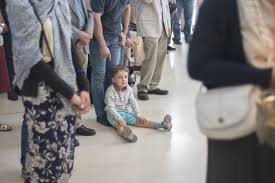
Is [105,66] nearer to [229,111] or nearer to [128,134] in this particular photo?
[128,134]

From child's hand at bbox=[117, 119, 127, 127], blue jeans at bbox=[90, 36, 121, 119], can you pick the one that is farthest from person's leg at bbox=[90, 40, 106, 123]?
child's hand at bbox=[117, 119, 127, 127]

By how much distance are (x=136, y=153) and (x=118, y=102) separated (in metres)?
0.60

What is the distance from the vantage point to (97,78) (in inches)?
133

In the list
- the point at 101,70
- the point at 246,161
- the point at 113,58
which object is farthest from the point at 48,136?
the point at 113,58

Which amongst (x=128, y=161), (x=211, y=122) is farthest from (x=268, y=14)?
(x=128, y=161)

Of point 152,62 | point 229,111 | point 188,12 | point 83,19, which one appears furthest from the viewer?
point 188,12

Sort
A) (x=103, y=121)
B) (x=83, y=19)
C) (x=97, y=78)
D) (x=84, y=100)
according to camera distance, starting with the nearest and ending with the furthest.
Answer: (x=84, y=100), (x=83, y=19), (x=97, y=78), (x=103, y=121)

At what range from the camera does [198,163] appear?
9.27ft

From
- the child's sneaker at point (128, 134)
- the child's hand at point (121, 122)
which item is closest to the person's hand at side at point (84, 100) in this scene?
the child's sneaker at point (128, 134)

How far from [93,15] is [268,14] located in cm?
208

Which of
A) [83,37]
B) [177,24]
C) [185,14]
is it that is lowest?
[177,24]

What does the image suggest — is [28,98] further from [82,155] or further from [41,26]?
[82,155]

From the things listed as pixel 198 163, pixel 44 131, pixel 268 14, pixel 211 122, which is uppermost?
pixel 268 14

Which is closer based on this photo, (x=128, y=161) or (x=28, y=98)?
(x=28, y=98)
